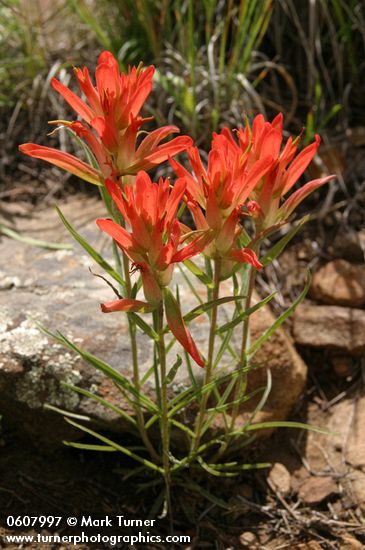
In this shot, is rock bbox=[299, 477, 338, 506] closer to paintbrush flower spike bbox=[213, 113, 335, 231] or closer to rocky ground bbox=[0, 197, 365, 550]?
rocky ground bbox=[0, 197, 365, 550]

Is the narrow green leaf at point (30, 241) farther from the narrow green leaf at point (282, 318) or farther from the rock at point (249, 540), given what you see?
the rock at point (249, 540)

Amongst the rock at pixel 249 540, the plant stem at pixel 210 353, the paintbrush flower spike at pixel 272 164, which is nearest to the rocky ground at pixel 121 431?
the rock at pixel 249 540

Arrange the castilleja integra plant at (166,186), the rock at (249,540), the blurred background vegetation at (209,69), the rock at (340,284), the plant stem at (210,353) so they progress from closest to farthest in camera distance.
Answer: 1. the castilleja integra plant at (166,186)
2. the plant stem at (210,353)
3. the rock at (249,540)
4. the rock at (340,284)
5. the blurred background vegetation at (209,69)

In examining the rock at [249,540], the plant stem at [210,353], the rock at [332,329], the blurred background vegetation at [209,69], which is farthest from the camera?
the blurred background vegetation at [209,69]

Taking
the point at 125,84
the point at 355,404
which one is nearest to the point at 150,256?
the point at 125,84

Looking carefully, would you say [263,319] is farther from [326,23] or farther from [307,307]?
[326,23]
